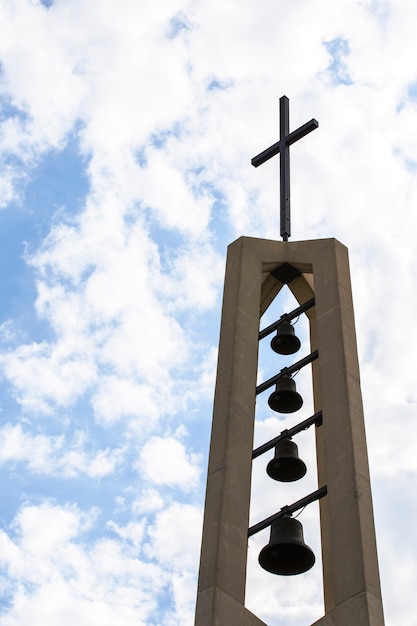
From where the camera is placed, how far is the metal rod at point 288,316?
17203mm

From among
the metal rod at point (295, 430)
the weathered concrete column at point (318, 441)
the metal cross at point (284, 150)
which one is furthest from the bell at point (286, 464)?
the metal cross at point (284, 150)

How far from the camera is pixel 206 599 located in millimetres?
12844

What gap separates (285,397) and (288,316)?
5.36ft

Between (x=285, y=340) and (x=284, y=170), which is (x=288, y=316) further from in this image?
(x=284, y=170)

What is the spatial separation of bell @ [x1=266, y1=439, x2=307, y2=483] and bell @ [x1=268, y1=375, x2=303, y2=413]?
43.0 inches

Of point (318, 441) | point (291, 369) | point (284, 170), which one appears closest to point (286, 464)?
point (318, 441)

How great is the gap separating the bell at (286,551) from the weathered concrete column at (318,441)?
392mm

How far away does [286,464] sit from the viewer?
1546 cm

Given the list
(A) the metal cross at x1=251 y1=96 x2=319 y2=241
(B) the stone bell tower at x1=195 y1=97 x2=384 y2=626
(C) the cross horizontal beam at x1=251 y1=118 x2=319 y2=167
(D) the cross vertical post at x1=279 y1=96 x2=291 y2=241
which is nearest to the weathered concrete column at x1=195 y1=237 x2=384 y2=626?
(B) the stone bell tower at x1=195 y1=97 x2=384 y2=626

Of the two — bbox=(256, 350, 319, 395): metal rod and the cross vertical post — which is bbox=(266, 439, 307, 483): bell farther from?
the cross vertical post

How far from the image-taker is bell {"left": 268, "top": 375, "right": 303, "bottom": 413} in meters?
16.3

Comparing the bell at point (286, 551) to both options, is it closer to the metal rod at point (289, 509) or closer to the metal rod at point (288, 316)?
the metal rod at point (289, 509)

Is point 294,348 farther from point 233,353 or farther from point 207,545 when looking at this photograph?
point 207,545

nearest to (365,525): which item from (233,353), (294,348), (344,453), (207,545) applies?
(344,453)
